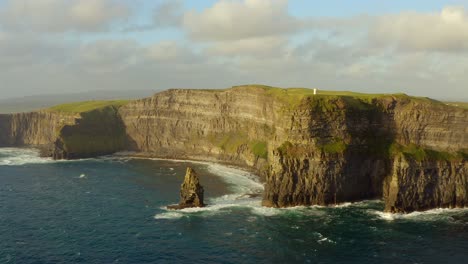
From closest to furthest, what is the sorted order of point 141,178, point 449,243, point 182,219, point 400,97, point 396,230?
point 449,243, point 396,230, point 182,219, point 400,97, point 141,178

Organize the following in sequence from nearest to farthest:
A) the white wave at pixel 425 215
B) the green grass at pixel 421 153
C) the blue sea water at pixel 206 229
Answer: the blue sea water at pixel 206 229
the white wave at pixel 425 215
the green grass at pixel 421 153

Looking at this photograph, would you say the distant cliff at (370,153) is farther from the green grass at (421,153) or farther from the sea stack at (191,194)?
the sea stack at (191,194)

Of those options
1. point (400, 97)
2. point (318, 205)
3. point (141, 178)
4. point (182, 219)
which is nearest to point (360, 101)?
point (400, 97)

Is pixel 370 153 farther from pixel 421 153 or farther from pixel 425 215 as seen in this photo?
pixel 425 215

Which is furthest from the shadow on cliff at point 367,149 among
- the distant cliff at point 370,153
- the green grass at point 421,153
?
the green grass at point 421,153

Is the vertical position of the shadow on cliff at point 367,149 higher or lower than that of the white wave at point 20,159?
higher

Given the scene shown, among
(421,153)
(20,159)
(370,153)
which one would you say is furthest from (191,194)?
(20,159)

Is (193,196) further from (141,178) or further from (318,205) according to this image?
(141,178)
